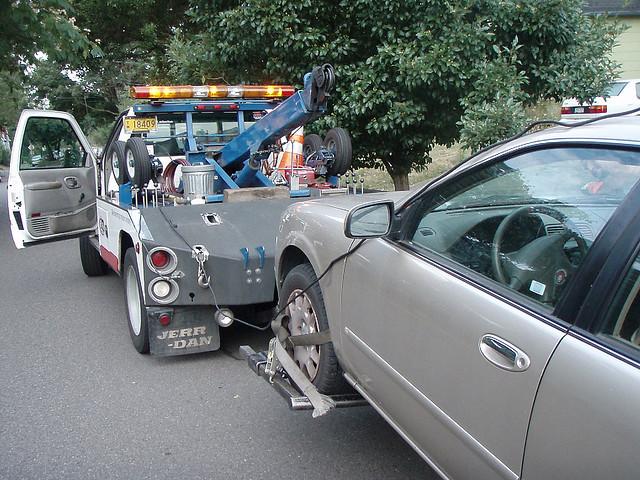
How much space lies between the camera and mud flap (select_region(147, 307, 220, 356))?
4582mm

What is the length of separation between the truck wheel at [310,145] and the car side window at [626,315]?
16.7 ft

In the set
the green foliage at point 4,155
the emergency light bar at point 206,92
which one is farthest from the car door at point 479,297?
the green foliage at point 4,155

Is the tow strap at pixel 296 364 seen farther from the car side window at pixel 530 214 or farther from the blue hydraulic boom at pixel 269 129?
the blue hydraulic boom at pixel 269 129

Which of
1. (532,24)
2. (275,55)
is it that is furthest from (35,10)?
(532,24)

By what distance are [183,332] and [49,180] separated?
361 centimetres

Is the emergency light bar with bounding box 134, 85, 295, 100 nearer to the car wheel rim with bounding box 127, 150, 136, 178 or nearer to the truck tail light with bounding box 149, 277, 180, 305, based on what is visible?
the car wheel rim with bounding box 127, 150, 136, 178

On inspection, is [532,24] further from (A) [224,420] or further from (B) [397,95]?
(A) [224,420]

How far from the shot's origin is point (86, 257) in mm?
7875

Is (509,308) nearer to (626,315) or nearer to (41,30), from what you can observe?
(626,315)

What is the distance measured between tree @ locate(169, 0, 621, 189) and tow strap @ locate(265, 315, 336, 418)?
3.86 meters

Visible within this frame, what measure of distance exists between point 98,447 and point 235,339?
1946mm

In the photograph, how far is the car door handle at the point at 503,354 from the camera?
6.33ft

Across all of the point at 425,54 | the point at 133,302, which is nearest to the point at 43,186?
the point at 133,302

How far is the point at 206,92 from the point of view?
6.25 metres
